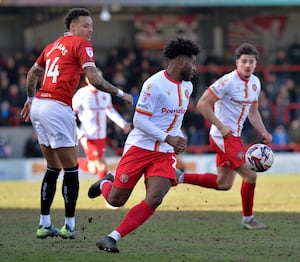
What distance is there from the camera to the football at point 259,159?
1144 cm

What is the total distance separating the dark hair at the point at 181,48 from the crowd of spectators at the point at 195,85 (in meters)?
16.8

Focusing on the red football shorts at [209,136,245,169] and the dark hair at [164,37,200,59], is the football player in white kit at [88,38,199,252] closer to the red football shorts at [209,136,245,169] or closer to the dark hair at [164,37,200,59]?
the dark hair at [164,37,200,59]

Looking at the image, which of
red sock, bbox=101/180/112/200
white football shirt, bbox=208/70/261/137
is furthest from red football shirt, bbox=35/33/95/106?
white football shirt, bbox=208/70/261/137

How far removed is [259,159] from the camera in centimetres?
Answer: 1147

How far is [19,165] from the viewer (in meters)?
24.7

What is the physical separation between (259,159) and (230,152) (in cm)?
59

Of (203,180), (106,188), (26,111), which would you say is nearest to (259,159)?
(203,180)

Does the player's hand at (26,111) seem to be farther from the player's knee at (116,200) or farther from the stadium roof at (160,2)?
the stadium roof at (160,2)

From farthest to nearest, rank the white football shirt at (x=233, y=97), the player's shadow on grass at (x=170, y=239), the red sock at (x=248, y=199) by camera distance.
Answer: the white football shirt at (x=233, y=97) → the red sock at (x=248, y=199) → the player's shadow on grass at (x=170, y=239)

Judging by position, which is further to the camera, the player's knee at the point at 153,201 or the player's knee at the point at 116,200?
the player's knee at the point at 116,200

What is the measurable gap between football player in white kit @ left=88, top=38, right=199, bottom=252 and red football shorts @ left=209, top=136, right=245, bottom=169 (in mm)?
2547

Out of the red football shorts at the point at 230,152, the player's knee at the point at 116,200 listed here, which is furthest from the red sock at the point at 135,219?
the red football shorts at the point at 230,152

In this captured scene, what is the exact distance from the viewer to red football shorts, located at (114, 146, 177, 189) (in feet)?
30.2

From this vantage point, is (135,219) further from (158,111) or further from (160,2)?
(160,2)
